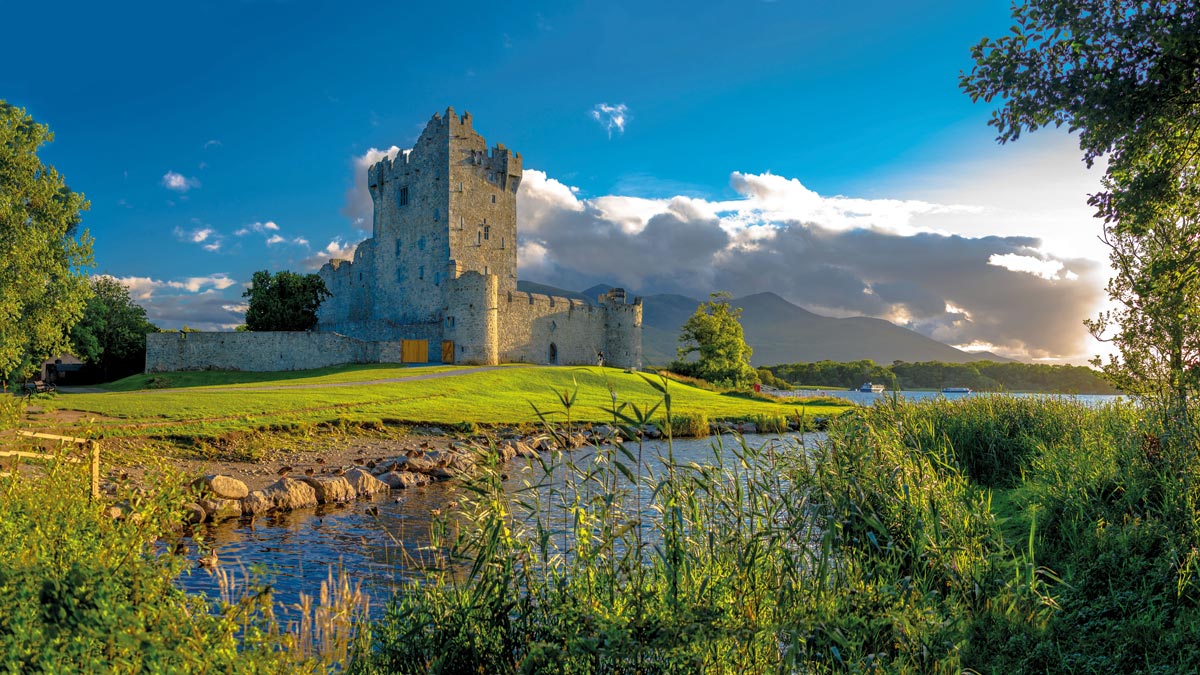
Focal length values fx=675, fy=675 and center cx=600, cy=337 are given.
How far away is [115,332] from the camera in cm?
5388

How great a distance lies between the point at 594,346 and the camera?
66938 mm

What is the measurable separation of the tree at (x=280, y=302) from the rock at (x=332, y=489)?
2093 inches

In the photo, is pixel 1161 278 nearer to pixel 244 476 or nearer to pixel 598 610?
pixel 598 610

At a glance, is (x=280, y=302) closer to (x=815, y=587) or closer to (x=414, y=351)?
(x=414, y=351)

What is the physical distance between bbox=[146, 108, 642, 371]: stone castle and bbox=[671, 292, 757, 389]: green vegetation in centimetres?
1263

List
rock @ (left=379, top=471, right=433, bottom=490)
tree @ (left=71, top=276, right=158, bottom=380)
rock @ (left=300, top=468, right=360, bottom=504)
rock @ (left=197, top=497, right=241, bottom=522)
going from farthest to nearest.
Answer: tree @ (left=71, top=276, right=158, bottom=380) → rock @ (left=379, top=471, right=433, bottom=490) → rock @ (left=300, top=468, right=360, bottom=504) → rock @ (left=197, top=497, right=241, bottom=522)

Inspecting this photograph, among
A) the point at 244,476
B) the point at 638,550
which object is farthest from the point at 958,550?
the point at 244,476

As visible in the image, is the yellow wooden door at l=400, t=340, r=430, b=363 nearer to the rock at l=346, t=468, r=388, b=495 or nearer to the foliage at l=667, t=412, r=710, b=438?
the foliage at l=667, t=412, r=710, b=438

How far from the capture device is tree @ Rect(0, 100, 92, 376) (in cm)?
2094

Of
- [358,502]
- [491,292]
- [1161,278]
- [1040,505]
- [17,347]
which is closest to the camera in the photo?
[1040,505]

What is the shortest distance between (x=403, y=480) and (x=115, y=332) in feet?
165

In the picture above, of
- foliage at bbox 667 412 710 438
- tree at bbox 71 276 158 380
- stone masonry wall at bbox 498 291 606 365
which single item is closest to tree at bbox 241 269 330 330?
tree at bbox 71 276 158 380

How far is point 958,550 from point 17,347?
25.9 metres

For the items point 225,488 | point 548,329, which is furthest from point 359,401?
point 548,329
